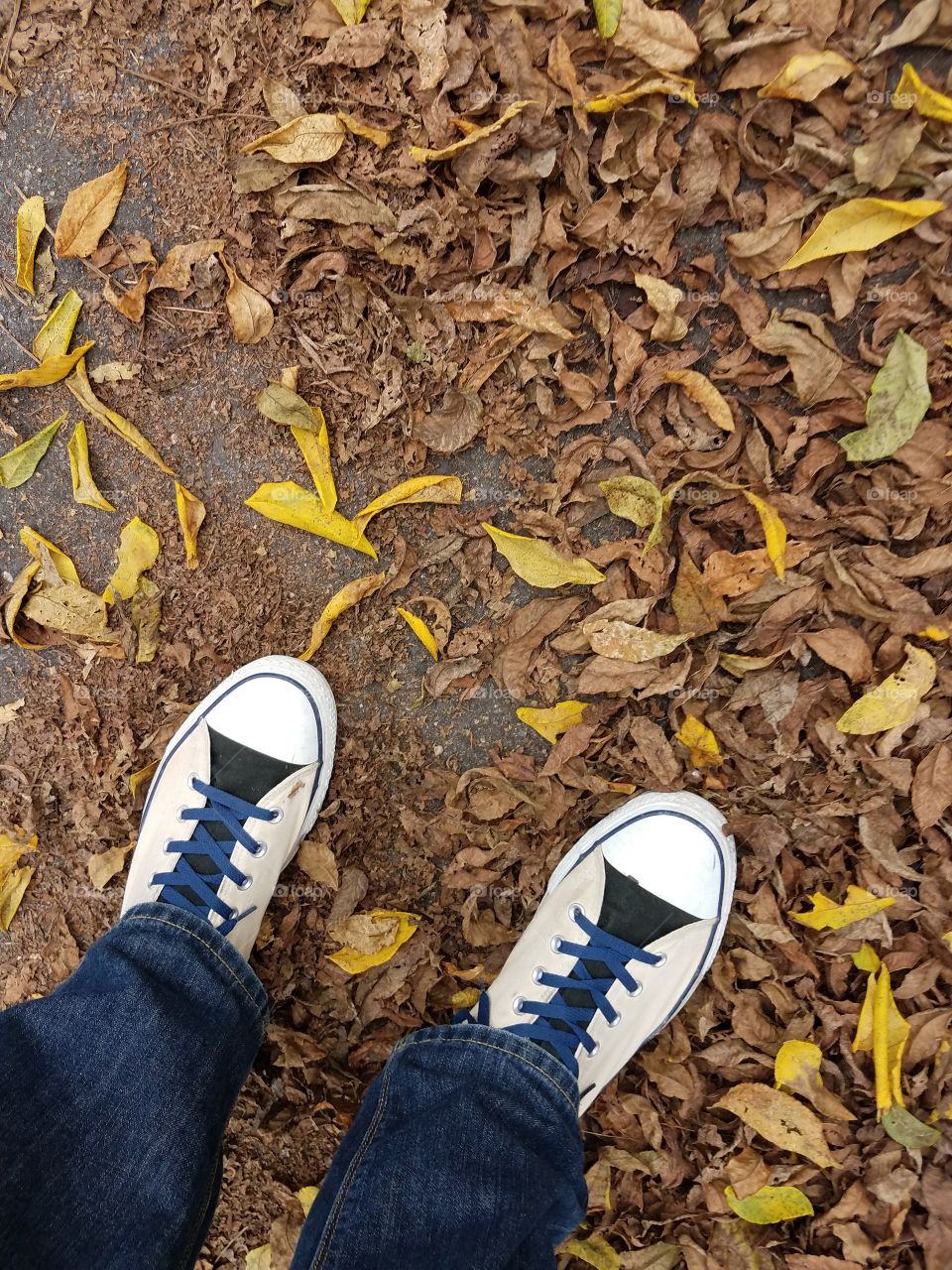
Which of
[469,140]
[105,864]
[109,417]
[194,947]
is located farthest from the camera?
[105,864]

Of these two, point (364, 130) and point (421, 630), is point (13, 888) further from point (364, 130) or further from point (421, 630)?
point (364, 130)

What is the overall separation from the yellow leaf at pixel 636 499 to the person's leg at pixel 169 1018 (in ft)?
2.40

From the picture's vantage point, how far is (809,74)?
1.30m

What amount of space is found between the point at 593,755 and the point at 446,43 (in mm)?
1410

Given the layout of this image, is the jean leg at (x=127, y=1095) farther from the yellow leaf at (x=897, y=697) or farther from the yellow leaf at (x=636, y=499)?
the yellow leaf at (x=897, y=697)

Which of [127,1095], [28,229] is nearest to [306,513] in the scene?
[28,229]

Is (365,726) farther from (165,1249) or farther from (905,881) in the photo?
(905,881)

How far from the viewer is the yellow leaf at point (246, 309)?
1.47m

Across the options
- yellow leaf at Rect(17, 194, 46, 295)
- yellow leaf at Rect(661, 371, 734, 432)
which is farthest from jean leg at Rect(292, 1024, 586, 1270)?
yellow leaf at Rect(17, 194, 46, 295)

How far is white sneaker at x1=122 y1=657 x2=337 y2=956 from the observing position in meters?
1.55

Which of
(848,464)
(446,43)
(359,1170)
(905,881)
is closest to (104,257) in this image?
(446,43)

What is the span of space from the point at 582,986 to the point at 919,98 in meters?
1.82

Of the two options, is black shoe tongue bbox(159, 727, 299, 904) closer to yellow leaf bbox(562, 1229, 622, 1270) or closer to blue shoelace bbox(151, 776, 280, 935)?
blue shoelace bbox(151, 776, 280, 935)

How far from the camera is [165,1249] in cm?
117
